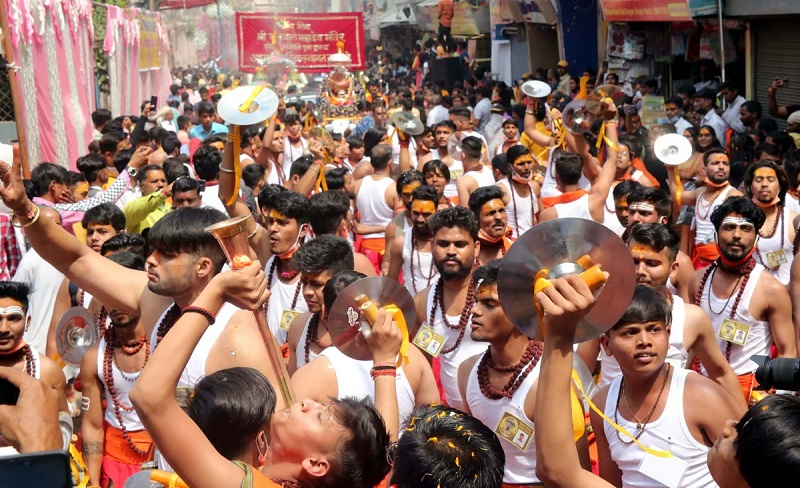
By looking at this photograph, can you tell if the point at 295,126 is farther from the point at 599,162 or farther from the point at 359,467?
the point at 359,467

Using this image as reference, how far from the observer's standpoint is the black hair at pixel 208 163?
8.48m

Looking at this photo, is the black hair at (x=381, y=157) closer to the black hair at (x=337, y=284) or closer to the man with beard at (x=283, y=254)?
the man with beard at (x=283, y=254)

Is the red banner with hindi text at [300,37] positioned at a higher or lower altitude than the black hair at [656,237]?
higher

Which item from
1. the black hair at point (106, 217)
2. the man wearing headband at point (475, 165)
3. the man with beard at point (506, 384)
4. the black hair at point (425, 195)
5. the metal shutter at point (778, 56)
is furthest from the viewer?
the metal shutter at point (778, 56)

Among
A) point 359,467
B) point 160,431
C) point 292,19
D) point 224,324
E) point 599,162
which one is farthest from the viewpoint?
point 292,19

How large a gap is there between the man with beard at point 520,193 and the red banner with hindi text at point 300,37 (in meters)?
13.5

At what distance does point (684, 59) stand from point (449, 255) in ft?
41.1

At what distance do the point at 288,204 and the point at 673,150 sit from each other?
11.8 feet

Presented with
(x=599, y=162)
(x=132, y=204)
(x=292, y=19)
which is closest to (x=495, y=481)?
(x=132, y=204)

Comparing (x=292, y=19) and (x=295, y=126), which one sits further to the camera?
(x=292, y=19)

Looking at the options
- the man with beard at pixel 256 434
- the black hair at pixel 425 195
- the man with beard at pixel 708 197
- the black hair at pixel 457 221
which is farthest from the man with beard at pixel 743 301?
the man with beard at pixel 256 434

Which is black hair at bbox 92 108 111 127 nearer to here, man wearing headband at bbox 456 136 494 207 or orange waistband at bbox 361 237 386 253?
man wearing headband at bbox 456 136 494 207

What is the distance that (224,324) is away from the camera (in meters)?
3.77

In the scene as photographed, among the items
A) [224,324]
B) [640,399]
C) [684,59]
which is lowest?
[640,399]
